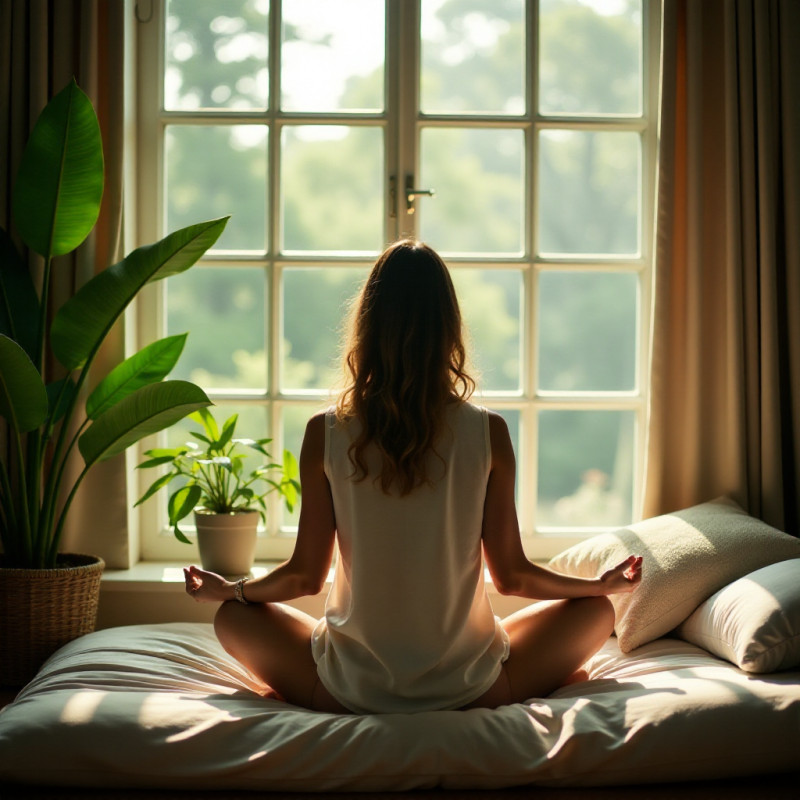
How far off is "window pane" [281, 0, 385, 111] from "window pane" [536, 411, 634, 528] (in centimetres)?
115

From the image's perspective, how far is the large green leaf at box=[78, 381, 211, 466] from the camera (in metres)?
2.22

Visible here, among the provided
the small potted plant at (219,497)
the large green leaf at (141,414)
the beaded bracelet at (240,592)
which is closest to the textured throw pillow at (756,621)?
the beaded bracelet at (240,592)

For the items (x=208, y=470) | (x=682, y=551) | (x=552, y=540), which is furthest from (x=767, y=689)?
(x=208, y=470)

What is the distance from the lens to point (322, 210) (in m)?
2.81

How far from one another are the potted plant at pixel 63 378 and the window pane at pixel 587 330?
108 centimetres

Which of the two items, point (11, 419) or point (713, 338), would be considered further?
point (713, 338)

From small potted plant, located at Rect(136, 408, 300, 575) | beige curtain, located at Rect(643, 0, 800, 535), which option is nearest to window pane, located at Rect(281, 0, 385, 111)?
beige curtain, located at Rect(643, 0, 800, 535)

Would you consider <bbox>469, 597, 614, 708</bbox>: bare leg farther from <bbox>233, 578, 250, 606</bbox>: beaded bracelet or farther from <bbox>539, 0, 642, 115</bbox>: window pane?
<bbox>539, 0, 642, 115</bbox>: window pane

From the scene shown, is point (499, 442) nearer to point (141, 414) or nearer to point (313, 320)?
point (141, 414)

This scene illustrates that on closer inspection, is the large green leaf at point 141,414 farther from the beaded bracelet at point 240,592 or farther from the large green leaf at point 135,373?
the beaded bracelet at point 240,592

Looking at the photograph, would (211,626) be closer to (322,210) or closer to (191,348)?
(191,348)

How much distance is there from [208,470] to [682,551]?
137cm

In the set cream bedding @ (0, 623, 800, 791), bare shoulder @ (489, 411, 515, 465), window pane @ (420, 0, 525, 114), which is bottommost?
cream bedding @ (0, 623, 800, 791)

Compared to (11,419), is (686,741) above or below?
below
